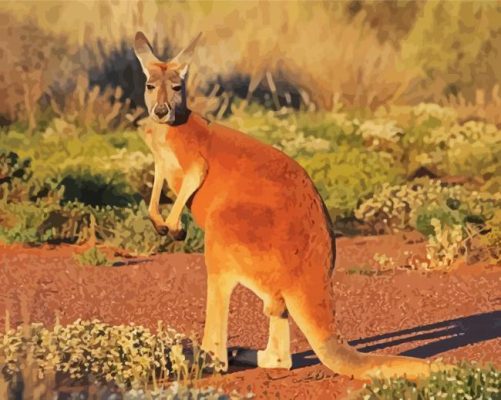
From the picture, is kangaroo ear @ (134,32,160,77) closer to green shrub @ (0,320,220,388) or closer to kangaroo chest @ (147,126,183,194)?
kangaroo chest @ (147,126,183,194)

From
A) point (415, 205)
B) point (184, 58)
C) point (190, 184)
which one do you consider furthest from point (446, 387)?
point (415, 205)

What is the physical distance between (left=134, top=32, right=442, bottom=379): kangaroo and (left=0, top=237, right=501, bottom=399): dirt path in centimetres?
32

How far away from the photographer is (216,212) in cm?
748

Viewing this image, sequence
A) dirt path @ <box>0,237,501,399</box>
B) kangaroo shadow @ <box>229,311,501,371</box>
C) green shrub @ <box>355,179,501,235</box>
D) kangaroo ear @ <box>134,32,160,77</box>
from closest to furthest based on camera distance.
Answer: kangaroo ear @ <box>134,32,160,77</box> < dirt path @ <box>0,237,501,399</box> < kangaroo shadow @ <box>229,311,501,371</box> < green shrub @ <box>355,179,501,235</box>

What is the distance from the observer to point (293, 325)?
9.96m

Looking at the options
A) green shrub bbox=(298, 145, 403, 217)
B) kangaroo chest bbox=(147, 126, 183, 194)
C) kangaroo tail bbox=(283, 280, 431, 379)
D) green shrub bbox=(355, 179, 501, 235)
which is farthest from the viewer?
green shrub bbox=(298, 145, 403, 217)

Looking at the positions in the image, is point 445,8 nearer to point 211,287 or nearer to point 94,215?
point 94,215

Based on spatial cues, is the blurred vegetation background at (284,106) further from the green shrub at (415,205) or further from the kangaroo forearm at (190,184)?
the kangaroo forearm at (190,184)

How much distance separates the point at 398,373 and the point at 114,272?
17.3ft

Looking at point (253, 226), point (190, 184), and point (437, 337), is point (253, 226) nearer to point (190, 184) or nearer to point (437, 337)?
point (190, 184)

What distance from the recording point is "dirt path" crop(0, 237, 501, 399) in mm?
8570

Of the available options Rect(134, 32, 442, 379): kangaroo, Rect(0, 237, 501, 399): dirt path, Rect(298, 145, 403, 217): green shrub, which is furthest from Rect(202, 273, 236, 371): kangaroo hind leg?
Rect(298, 145, 403, 217): green shrub

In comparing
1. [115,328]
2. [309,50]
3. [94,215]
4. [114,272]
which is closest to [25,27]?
[309,50]

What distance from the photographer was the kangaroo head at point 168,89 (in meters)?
7.67
